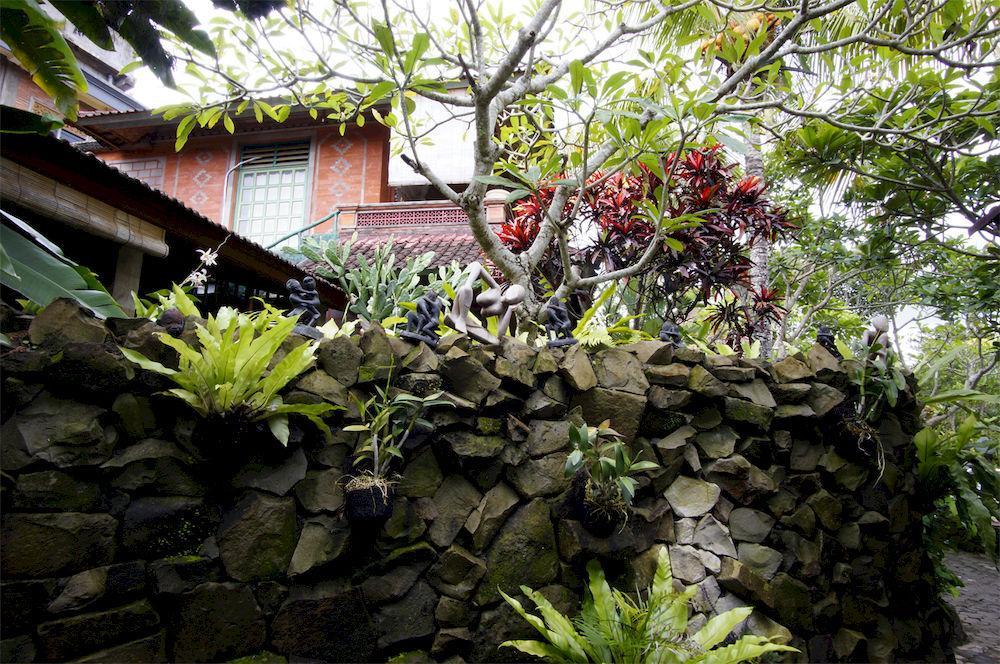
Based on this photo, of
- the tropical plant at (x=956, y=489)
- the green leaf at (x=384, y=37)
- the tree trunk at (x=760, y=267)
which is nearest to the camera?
the green leaf at (x=384, y=37)

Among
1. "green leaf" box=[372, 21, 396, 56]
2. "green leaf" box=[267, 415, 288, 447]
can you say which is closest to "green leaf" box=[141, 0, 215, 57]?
"green leaf" box=[372, 21, 396, 56]

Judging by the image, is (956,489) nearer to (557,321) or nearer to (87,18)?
(557,321)

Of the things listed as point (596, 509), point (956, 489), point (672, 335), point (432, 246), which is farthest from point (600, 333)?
point (432, 246)

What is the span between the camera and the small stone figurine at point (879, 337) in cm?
414

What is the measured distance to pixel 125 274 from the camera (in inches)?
200

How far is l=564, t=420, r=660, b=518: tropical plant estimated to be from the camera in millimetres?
3043

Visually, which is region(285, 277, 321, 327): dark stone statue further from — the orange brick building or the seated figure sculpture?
the orange brick building

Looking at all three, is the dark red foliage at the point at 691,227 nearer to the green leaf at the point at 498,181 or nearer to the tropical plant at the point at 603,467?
the green leaf at the point at 498,181

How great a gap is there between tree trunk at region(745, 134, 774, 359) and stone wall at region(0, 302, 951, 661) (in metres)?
1.63

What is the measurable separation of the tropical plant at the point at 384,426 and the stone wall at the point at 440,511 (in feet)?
0.35

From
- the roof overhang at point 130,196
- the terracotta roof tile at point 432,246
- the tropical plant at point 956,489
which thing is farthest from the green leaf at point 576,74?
the terracotta roof tile at point 432,246

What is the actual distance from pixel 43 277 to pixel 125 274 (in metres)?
2.78

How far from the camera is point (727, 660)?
9.39 ft

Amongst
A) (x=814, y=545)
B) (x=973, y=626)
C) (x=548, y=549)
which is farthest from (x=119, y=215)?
(x=973, y=626)
